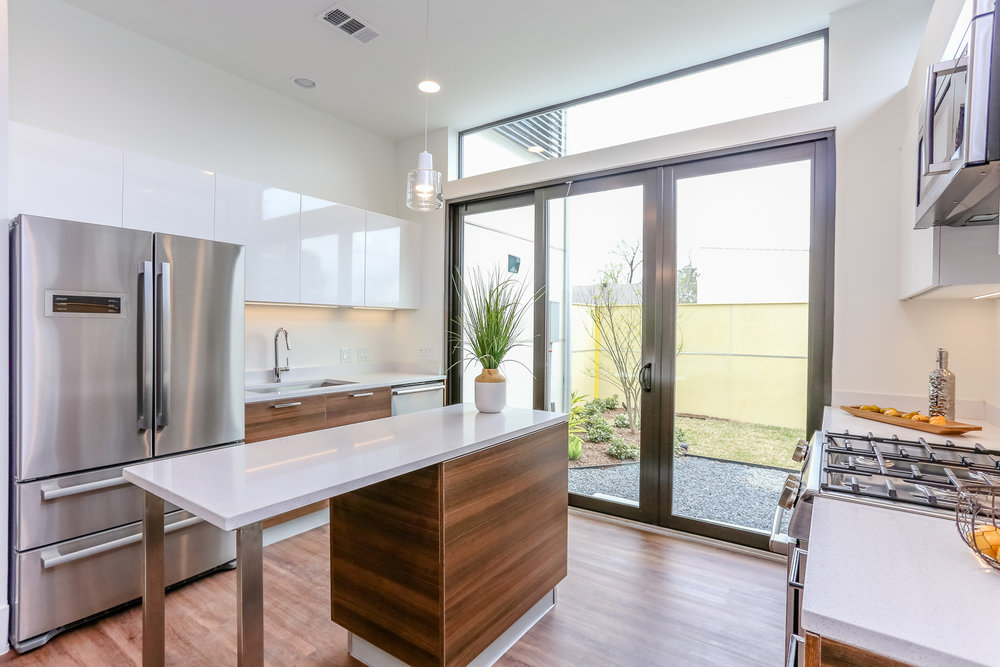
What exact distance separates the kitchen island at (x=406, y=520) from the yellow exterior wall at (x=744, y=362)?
141 centimetres

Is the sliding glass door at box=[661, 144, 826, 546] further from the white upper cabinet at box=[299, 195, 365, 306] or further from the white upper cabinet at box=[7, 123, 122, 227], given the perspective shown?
the white upper cabinet at box=[7, 123, 122, 227]

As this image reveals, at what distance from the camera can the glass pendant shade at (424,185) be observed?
7.42ft

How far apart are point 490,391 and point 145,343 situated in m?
1.62

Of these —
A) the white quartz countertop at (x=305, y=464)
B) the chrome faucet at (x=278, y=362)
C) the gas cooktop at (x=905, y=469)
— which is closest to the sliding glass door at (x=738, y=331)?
the gas cooktop at (x=905, y=469)

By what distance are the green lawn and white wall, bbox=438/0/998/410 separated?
0.47 m

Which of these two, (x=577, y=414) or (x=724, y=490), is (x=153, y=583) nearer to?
(x=577, y=414)

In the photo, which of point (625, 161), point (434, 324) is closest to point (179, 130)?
point (434, 324)

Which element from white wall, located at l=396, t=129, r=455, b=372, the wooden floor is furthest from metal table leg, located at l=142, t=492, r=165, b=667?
white wall, located at l=396, t=129, r=455, b=372

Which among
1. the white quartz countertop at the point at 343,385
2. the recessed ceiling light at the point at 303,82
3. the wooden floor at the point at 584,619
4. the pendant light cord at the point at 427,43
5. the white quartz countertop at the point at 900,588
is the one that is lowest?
the wooden floor at the point at 584,619

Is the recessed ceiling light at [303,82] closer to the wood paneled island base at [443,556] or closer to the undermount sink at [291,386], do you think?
the undermount sink at [291,386]

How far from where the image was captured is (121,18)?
271cm

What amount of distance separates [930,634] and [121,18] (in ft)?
13.2

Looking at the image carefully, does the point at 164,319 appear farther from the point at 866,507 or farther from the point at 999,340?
the point at 999,340

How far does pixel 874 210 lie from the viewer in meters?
2.53
